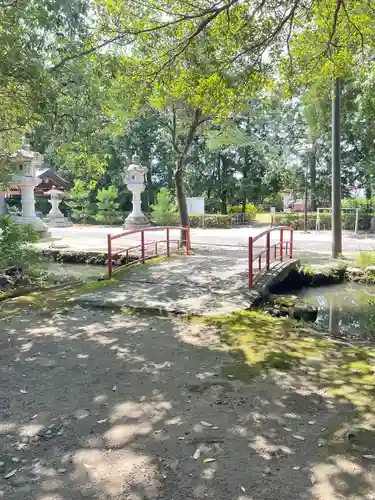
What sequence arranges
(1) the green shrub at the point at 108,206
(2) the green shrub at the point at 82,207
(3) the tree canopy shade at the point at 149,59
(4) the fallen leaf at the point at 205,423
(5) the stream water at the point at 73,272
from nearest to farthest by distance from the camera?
(4) the fallen leaf at the point at 205,423 → (3) the tree canopy shade at the point at 149,59 → (5) the stream water at the point at 73,272 → (1) the green shrub at the point at 108,206 → (2) the green shrub at the point at 82,207

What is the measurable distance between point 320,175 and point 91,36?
959 inches

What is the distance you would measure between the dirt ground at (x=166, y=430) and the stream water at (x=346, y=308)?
327 centimetres

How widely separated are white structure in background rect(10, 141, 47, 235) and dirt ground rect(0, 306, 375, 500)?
1592 centimetres

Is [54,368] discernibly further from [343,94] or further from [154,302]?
[343,94]

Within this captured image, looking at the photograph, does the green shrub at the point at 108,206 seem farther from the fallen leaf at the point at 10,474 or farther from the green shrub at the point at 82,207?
the fallen leaf at the point at 10,474

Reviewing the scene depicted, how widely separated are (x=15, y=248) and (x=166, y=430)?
781cm

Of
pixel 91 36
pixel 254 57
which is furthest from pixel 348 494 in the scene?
pixel 91 36

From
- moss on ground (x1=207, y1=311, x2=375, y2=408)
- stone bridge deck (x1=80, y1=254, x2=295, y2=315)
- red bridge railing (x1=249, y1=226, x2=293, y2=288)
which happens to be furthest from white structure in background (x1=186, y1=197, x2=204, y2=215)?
moss on ground (x1=207, y1=311, x2=375, y2=408)

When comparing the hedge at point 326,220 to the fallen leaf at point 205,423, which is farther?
the hedge at point 326,220

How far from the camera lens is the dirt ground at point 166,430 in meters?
2.64

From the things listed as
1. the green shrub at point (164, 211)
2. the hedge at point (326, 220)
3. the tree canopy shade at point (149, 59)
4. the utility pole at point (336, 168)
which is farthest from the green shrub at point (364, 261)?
the green shrub at point (164, 211)

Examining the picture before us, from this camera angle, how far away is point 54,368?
15.2ft

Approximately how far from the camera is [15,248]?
9922mm

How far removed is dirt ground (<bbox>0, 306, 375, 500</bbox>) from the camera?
2.64m
